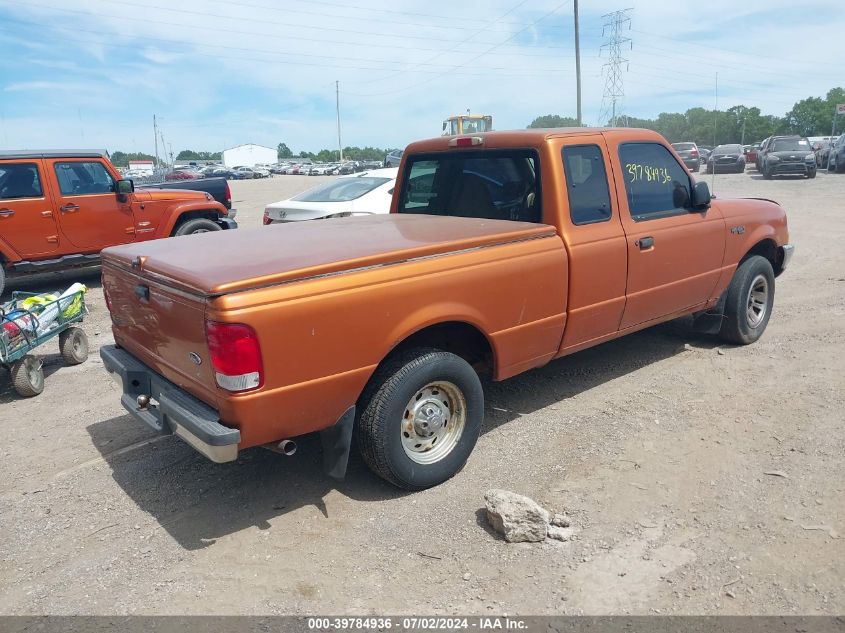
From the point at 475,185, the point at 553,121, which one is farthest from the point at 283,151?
the point at 475,185

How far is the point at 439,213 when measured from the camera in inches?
204

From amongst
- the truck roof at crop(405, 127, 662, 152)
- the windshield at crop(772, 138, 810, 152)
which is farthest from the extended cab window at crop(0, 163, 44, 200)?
the windshield at crop(772, 138, 810, 152)

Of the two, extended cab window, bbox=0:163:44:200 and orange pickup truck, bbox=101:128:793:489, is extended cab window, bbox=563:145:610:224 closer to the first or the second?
orange pickup truck, bbox=101:128:793:489

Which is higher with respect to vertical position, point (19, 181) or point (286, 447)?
point (19, 181)

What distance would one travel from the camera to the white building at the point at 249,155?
143 m

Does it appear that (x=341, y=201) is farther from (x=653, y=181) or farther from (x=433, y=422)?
(x=433, y=422)

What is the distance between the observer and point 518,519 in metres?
3.32

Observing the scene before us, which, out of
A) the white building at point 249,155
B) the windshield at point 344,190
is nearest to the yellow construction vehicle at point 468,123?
the windshield at point 344,190

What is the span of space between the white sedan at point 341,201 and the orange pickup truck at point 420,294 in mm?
4011

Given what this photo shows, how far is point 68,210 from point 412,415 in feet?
25.3

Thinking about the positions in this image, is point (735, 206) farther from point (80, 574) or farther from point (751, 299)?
point (80, 574)

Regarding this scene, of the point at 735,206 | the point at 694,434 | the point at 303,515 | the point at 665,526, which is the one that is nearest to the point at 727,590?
the point at 665,526

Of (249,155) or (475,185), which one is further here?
(249,155)

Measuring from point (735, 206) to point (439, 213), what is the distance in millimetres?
2566
